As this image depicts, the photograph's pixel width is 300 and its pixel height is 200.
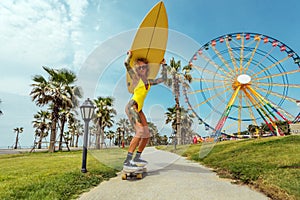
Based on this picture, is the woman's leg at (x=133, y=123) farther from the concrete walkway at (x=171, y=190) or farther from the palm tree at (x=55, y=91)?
the palm tree at (x=55, y=91)

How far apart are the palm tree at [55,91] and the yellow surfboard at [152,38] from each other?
1487cm

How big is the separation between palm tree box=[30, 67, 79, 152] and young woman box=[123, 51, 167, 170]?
14.8m

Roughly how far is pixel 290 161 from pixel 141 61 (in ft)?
13.9

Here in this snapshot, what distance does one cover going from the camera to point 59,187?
360cm

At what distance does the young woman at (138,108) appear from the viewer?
3982 mm

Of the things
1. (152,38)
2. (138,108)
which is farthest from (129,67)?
(138,108)

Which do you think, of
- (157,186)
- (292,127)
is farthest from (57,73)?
(292,127)

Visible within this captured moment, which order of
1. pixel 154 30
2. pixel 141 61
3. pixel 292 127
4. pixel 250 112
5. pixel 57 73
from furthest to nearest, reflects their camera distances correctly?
pixel 250 112 → pixel 57 73 → pixel 292 127 → pixel 141 61 → pixel 154 30

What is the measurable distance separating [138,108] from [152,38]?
1.37m

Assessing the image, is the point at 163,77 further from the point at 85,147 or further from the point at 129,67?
the point at 85,147

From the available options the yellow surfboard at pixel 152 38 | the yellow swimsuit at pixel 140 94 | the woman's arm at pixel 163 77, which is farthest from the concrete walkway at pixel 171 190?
the woman's arm at pixel 163 77

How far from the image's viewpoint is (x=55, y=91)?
1817 centimetres

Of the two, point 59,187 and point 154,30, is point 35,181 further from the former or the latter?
point 154,30

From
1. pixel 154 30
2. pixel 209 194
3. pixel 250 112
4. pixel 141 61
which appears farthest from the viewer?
pixel 250 112
